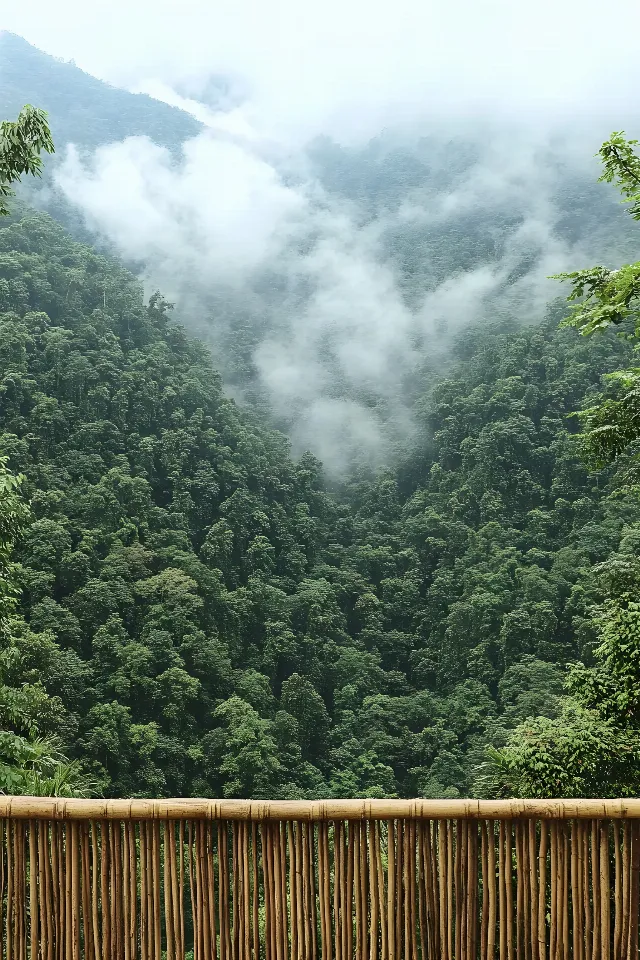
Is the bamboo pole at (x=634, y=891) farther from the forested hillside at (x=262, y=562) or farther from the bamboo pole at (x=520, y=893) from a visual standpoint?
the forested hillside at (x=262, y=562)

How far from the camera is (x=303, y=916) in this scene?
1.30 m

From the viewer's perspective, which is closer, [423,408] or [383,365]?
[423,408]

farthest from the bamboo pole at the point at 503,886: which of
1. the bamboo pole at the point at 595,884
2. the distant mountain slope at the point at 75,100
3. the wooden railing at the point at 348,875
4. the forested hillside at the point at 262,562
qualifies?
the distant mountain slope at the point at 75,100

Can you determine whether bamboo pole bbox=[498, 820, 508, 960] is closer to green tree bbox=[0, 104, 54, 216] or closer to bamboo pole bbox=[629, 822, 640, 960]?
bamboo pole bbox=[629, 822, 640, 960]

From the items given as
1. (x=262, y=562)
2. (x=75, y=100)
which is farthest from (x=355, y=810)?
(x=75, y=100)

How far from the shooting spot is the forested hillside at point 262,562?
19.1 meters

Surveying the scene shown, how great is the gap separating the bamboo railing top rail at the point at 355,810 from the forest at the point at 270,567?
19.9 ft

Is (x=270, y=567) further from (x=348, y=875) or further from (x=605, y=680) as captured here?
(x=348, y=875)

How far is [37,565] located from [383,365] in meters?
34.8

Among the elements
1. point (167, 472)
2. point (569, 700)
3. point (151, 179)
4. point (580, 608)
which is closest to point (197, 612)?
point (167, 472)

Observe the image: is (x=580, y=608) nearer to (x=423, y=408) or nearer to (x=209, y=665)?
(x=209, y=665)

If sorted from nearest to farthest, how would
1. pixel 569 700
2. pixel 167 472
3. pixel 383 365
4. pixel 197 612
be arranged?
pixel 569 700
pixel 197 612
pixel 167 472
pixel 383 365

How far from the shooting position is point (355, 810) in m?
1.27

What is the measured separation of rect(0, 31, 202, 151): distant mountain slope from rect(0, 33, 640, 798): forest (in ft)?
88.0
